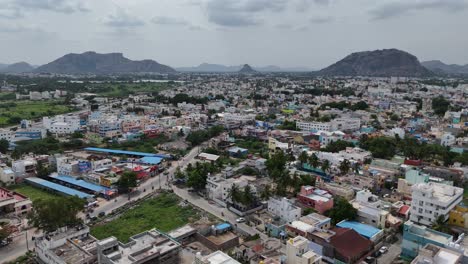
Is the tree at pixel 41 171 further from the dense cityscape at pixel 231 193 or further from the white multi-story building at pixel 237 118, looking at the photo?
the white multi-story building at pixel 237 118

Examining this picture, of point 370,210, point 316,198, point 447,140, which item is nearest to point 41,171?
point 316,198

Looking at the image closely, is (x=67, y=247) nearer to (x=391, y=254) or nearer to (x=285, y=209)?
(x=285, y=209)

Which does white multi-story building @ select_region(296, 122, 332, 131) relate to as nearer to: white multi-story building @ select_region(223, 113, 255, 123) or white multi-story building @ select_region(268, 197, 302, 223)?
white multi-story building @ select_region(223, 113, 255, 123)

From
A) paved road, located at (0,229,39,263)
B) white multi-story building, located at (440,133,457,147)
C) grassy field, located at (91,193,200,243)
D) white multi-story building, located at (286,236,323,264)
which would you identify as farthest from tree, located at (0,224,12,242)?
white multi-story building, located at (440,133,457,147)

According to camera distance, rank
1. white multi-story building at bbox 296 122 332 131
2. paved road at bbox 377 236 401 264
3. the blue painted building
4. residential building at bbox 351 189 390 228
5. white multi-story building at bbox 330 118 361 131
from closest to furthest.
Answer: the blue painted building < paved road at bbox 377 236 401 264 < residential building at bbox 351 189 390 228 < white multi-story building at bbox 296 122 332 131 < white multi-story building at bbox 330 118 361 131

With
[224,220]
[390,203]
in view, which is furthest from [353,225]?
[224,220]

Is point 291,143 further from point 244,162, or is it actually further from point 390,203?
point 390,203

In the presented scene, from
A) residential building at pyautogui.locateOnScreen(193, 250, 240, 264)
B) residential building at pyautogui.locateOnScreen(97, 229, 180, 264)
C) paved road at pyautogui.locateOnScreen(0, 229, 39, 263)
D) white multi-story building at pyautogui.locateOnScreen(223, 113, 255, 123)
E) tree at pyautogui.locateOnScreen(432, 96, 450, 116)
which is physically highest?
tree at pyautogui.locateOnScreen(432, 96, 450, 116)
